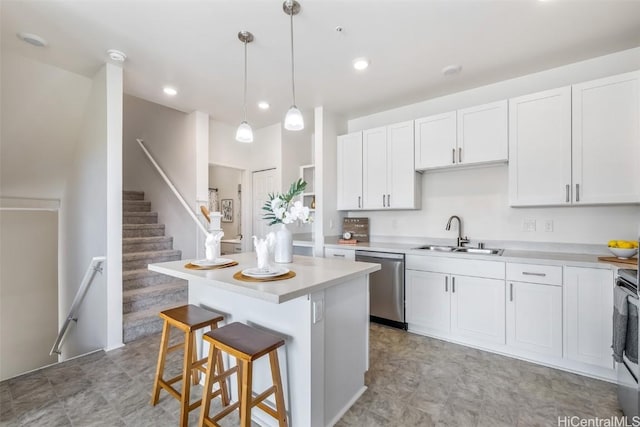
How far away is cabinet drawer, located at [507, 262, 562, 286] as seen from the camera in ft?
7.79

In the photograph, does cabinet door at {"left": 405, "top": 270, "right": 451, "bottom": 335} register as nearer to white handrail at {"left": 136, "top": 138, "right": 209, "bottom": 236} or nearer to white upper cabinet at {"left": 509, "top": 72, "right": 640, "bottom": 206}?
white upper cabinet at {"left": 509, "top": 72, "right": 640, "bottom": 206}

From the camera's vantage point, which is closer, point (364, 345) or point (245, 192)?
point (364, 345)

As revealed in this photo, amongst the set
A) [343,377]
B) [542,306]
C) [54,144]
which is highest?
[54,144]

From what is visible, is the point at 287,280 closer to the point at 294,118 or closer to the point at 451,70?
the point at 294,118

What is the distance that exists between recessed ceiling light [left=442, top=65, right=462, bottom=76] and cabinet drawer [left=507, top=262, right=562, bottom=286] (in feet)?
6.37

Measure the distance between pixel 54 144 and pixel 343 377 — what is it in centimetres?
407

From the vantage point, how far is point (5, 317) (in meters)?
3.79

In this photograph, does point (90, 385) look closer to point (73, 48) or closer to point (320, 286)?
point (320, 286)

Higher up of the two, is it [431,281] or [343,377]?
[431,281]

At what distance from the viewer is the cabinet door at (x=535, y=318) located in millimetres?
2377

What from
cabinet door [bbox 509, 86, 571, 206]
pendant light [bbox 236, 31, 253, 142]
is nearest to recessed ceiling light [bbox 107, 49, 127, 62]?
pendant light [bbox 236, 31, 253, 142]

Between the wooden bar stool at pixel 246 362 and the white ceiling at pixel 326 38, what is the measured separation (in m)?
2.15

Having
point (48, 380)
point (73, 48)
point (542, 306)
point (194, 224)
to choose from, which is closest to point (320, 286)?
point (542, 306)

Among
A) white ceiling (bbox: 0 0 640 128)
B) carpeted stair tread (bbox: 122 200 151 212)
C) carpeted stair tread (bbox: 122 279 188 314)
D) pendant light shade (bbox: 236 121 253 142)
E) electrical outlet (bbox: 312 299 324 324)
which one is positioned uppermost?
white ceiling (bbox: 0 0 640 128)
